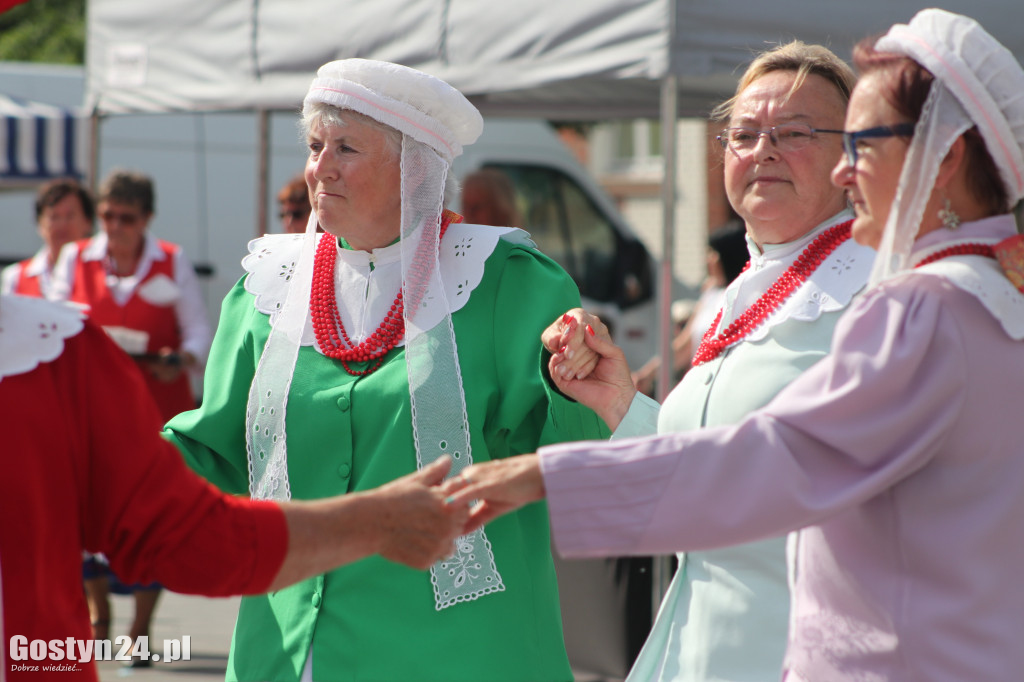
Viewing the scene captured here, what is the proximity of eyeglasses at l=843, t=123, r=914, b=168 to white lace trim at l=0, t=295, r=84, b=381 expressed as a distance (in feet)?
3.88

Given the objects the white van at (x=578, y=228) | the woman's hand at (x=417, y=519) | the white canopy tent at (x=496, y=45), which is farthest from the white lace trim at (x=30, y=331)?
the white van at (x=578, y=228)

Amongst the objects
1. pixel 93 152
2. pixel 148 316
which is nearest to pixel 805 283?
pixel 148 316

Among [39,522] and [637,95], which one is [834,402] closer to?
[39,522]

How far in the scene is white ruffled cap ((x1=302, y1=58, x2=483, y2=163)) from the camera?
2.87 m

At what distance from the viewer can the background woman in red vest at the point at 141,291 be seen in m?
6.27

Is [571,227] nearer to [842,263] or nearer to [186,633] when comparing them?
[186,633]

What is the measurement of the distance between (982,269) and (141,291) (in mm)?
Result: 5259

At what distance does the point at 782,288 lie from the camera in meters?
2.52

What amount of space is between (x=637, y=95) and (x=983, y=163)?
5039 millimetres

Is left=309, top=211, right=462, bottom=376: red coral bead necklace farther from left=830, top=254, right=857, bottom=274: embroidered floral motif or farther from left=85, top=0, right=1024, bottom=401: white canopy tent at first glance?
left=85, top=0, right=1024, bottom=401: white canopy tent

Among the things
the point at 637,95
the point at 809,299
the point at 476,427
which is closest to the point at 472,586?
the point at 476,427

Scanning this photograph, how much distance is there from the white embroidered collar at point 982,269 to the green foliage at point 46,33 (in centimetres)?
1433

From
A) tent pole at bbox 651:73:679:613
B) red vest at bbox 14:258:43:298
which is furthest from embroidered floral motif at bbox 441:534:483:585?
red vest at bbox 14:258:43:298

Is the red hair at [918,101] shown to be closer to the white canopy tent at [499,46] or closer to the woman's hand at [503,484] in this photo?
the woman's hand at [503,484]
